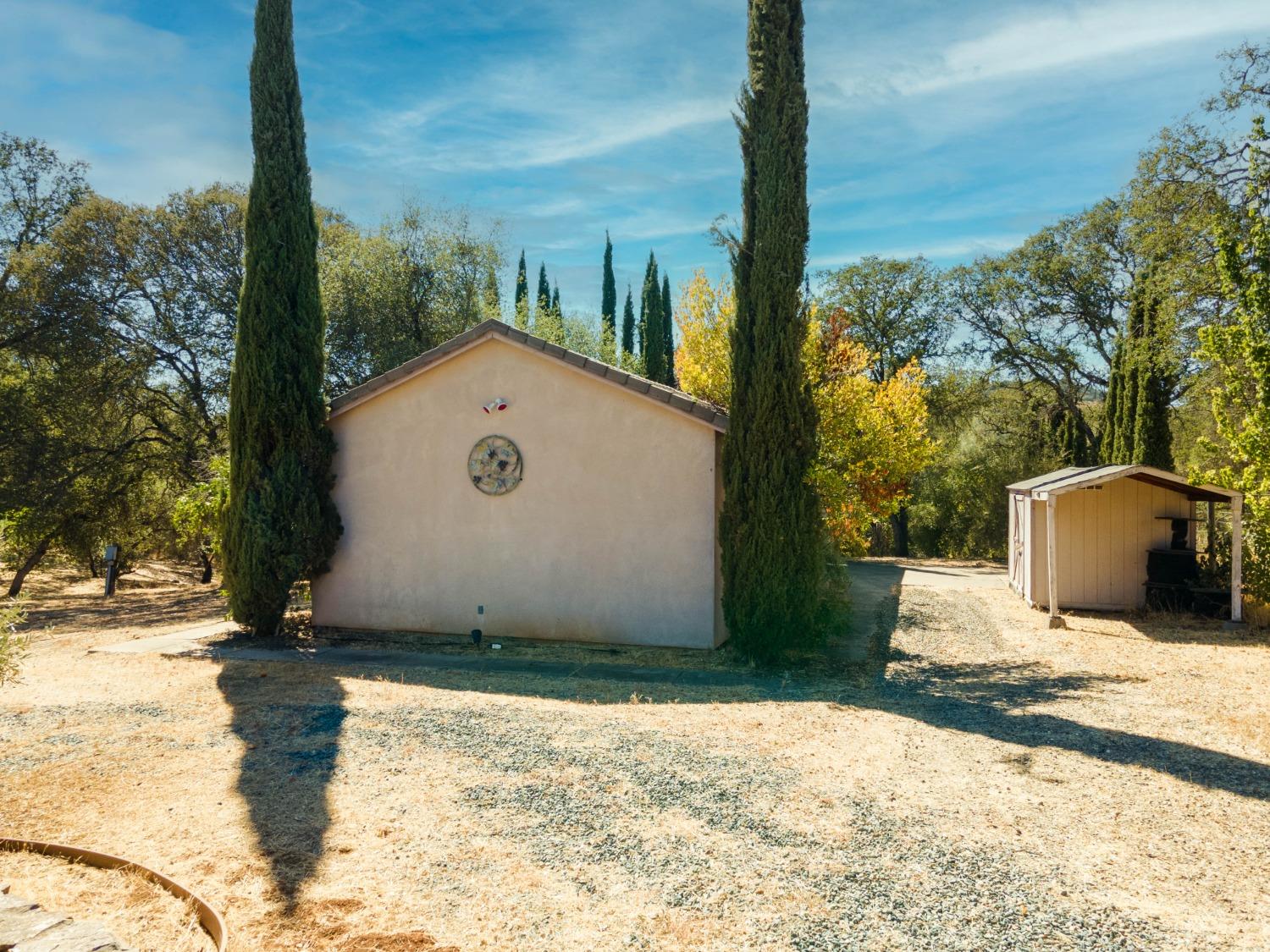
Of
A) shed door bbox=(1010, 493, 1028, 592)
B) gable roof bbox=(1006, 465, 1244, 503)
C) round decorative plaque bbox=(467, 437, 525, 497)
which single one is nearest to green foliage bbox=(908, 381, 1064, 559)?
shed door bbox=(1010, 493, 1028, 592)

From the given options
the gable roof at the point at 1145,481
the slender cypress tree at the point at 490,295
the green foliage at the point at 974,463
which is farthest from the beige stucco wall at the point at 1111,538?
the slender cypress tree at the point at 490,295

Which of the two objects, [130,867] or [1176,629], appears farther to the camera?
[1176,629]

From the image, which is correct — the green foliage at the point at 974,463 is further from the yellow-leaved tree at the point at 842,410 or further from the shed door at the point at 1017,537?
the yellow-leaved tree at the point at 842,410

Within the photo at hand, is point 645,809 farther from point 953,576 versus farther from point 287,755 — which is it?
point 953,576

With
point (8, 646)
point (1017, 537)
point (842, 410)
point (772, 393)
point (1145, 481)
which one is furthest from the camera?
point (1017, 537)

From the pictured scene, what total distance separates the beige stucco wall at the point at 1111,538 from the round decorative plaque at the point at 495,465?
9309 millimetres

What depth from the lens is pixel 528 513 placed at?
34.3 feet

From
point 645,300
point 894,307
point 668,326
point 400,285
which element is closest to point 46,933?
point 400,285

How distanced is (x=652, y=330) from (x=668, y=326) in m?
5.65

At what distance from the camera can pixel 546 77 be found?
1179cm

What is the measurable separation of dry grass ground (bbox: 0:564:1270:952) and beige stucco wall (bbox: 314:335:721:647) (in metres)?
2.02

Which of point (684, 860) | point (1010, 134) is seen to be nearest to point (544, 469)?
point (684, 860)

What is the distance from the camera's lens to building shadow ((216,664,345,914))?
4176 mm

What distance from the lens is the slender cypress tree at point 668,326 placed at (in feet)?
112
